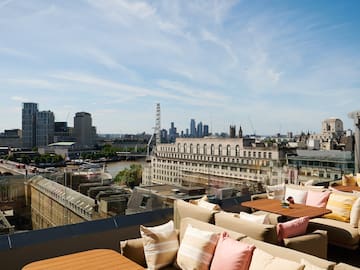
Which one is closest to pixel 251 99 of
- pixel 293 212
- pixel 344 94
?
pixel 344 94

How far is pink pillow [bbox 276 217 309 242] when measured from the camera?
7.97ft

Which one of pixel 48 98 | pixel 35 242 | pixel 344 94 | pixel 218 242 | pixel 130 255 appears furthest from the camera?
pixel 48 98

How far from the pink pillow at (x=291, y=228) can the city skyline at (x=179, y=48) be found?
17.8 ft

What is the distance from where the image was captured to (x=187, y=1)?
675 centimetres

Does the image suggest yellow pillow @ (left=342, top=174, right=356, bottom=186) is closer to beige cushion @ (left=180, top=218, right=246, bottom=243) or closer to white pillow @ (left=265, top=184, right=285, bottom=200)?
white pillow @ (left=265, top=184, right=285, bottom=200)

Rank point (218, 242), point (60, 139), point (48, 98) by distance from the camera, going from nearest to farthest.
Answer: point (218, 242) → point (60, 139) → point (48, 98)

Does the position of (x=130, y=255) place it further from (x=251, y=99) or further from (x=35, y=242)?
(x=251, y=99)

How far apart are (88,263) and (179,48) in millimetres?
8054

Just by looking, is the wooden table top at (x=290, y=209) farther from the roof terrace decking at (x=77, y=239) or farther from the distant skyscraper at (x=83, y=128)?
the distant skyscraper at (x=83, y=128)

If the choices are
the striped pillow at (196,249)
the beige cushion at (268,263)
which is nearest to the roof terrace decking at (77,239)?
the striped pillow at (196,249)

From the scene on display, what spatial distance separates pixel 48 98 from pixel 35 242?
14402 mm

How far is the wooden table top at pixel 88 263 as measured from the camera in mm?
1911

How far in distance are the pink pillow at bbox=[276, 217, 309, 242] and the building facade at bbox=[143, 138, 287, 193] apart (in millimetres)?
2486

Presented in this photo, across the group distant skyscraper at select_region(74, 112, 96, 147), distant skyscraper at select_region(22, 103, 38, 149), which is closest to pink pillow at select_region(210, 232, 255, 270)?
distant skyscraper at select_region(22, 103, 38, 149)
